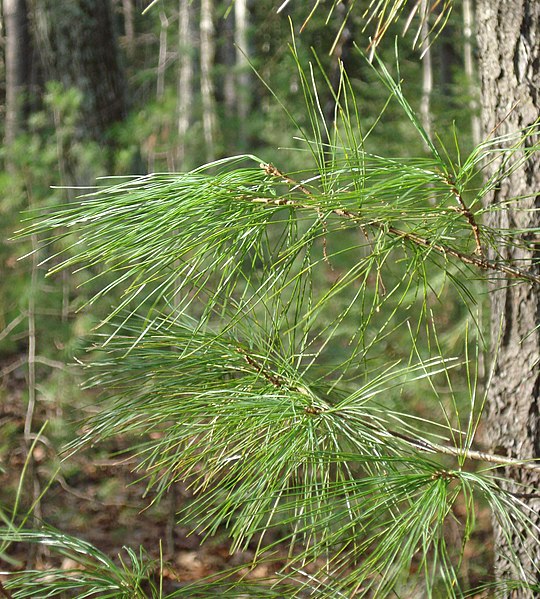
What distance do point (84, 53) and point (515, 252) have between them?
3897 millimetres

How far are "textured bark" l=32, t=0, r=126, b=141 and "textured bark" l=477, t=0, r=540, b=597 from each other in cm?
348

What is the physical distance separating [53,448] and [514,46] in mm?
2646

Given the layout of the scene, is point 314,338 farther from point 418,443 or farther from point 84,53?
point 84,53

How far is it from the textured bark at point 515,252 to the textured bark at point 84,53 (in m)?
3.48

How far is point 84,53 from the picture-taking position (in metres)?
4.88

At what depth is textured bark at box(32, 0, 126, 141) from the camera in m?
4.82

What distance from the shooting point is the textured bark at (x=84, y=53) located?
4.82 m

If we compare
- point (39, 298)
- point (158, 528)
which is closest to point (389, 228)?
point (39, 298)

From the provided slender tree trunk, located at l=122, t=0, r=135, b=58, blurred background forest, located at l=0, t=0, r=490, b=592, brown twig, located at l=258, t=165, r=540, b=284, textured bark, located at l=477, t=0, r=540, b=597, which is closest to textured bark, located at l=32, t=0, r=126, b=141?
blurred background forest, located at l=0, t=0, r=490, b=592

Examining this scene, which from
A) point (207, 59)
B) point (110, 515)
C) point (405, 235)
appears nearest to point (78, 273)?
point (110, 515)

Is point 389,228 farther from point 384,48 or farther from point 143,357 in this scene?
point 384,48

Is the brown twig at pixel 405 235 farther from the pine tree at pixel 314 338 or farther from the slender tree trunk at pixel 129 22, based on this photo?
the slender tree trunk at pixel 129 22

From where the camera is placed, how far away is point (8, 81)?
26.2ft

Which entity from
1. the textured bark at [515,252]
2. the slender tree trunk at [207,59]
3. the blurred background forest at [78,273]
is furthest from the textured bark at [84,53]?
the textured bark at [515,252]
